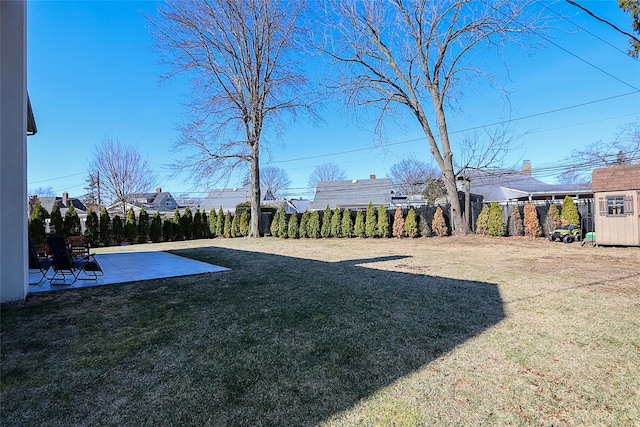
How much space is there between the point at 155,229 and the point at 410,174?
3532cm

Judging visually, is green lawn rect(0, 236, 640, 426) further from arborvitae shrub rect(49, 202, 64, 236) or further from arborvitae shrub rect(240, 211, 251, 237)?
arborvitae shrub rect(240, 211, 251, 237)

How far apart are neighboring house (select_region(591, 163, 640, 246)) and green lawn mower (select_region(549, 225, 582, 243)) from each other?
1180 mm

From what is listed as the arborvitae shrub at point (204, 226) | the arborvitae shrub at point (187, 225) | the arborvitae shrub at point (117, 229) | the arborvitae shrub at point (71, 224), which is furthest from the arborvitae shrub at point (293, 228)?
the arborvitae shrub at point (71, 224)

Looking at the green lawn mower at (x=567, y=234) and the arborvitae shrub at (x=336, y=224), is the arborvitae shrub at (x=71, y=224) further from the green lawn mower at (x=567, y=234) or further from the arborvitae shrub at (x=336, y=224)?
the green lawn mower at (x=567, y=234)

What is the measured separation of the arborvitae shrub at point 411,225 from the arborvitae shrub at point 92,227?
1476 cm

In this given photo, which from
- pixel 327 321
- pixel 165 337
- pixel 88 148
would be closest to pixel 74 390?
pixel 165 337

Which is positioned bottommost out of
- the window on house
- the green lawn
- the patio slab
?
the green lawn

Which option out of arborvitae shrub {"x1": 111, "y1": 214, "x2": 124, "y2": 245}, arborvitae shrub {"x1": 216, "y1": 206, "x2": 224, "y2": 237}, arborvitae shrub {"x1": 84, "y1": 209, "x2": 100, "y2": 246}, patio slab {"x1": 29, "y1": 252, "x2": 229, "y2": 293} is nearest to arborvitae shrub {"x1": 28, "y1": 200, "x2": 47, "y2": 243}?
arborvitae shrub {"x1": 84, "y1": 209, "x2": 100, "y2": 246}

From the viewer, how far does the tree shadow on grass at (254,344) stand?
1949 mm

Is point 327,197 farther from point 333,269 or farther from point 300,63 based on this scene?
point 333,269

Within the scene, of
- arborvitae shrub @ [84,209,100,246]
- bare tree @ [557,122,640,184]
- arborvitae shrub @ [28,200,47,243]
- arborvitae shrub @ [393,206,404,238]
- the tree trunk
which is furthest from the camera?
bare tree @ [557,122,640,184]

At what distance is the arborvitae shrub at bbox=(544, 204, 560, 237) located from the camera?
11727mm

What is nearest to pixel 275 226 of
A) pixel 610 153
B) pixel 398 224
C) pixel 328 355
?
pixel 398 224

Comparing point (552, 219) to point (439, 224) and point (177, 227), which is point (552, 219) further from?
point (177, 227)
